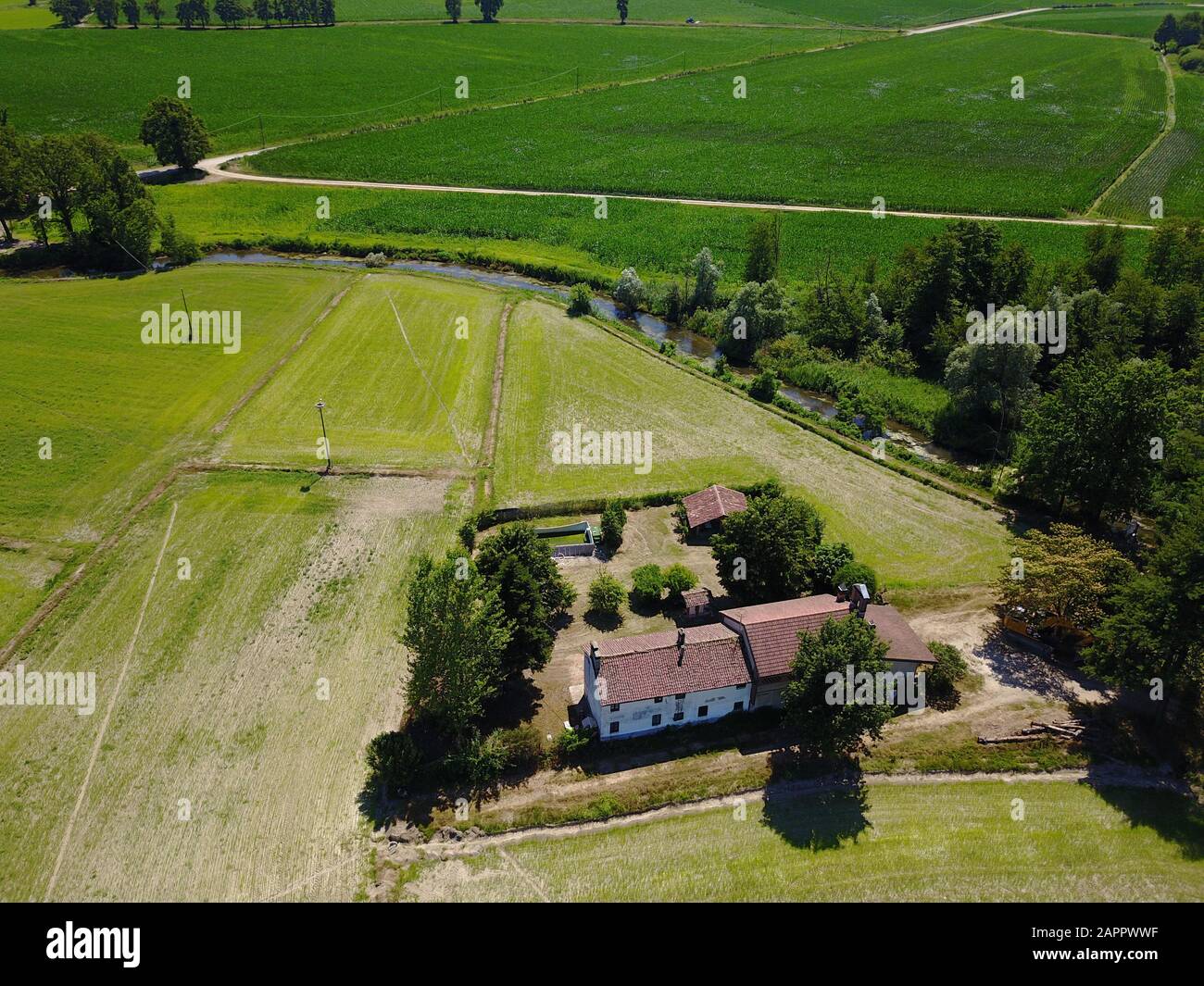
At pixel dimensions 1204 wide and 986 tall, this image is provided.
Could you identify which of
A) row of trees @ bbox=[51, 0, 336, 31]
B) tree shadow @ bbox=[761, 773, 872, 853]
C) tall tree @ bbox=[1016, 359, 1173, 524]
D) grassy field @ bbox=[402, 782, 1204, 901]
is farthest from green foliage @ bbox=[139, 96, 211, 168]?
tree shadow @ bbox=[761, 773, 872, 853]

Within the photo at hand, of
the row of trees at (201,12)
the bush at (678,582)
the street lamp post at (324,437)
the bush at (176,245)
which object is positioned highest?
the row of trees at (201,12)

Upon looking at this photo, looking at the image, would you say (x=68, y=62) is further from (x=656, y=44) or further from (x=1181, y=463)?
(x=1181, y=463)

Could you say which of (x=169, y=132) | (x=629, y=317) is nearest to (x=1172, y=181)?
(x=629, y=317)

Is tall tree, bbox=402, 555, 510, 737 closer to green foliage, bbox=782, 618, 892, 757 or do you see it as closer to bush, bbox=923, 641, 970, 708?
green foliage, bbox=782, 618, 892, 757

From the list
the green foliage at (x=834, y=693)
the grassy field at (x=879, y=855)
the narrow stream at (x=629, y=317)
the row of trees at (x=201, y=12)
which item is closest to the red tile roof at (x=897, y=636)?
the green foliage at (x=834, y=693)

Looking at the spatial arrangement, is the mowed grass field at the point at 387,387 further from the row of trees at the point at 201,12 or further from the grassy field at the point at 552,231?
the row of trees at the point at 201,12

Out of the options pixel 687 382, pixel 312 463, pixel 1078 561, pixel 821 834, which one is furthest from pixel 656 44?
pixel 821 834

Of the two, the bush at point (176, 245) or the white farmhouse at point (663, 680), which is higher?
the bush at point (176, 245)
